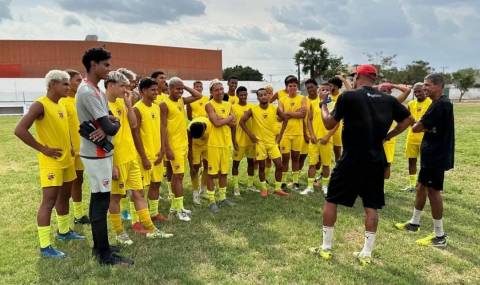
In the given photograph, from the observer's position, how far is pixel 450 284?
4418mm

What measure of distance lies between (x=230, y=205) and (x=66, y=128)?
3326mm

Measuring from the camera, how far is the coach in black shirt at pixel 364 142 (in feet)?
15.3

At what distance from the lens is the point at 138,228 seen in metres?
5.86

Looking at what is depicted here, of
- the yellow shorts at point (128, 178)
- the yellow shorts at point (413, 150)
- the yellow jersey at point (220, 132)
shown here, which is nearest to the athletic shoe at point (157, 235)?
Result: the yellow shorts at point (128, 178)

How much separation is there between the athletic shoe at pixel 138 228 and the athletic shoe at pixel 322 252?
2.32 meters

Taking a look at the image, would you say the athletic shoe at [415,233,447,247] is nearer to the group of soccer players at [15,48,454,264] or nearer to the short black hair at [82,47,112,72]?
the group of soccer players at [15,48,454,264]

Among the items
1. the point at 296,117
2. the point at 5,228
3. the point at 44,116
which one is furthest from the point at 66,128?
the point at 296,117

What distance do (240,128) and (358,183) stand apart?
376 centimetres

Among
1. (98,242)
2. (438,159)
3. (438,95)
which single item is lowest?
(98,242)

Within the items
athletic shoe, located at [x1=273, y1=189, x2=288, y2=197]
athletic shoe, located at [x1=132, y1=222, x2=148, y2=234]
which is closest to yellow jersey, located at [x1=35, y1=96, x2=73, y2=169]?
athletic shoe, located at [x1=132, y1=222, x2=148, y2=234]

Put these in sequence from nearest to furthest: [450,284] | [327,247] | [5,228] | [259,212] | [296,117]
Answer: [450,284] < [327,247] < [5,228] < [259,212] < [296,117]

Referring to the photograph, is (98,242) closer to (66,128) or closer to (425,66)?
(66,128)

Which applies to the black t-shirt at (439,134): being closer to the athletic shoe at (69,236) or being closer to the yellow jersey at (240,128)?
Result: the yellow jersey at (240,128)

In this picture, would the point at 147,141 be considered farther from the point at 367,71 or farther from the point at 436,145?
the point at 436,145
